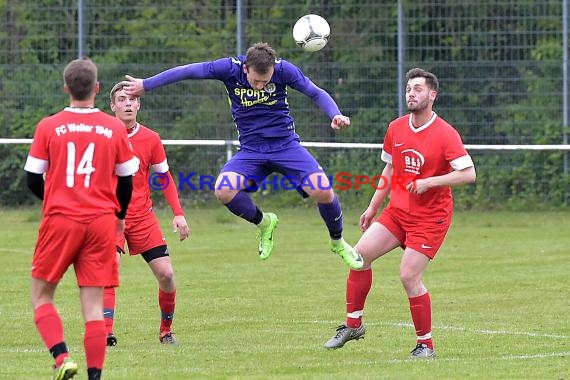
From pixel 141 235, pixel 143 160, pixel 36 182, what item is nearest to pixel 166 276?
pixel 141 235

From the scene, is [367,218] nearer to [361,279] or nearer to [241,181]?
[361,279]

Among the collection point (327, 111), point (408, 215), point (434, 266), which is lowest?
point (434, 266)

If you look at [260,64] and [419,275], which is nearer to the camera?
[419,275]

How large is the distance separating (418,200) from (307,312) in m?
3.04

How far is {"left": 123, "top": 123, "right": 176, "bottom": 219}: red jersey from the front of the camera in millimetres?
10359

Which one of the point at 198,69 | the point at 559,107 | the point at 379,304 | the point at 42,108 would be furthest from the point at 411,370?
the point at 42,108

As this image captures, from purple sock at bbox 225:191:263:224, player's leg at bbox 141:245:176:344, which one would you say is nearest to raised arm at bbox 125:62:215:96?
purple sock at bbox 225:191:263:224

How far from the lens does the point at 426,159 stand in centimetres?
958

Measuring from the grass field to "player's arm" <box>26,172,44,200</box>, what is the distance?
1.48m

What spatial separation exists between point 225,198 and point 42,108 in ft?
46.0

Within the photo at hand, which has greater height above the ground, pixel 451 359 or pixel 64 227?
pixel 64 227

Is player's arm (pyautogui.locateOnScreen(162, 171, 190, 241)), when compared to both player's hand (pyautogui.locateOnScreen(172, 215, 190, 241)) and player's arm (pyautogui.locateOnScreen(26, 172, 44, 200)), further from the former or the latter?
player's arm (pyautogui.locateOnScreen(26, 172, 44, 200))

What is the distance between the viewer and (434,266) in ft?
53.4

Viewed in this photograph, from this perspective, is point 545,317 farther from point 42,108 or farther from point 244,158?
point 42,108
